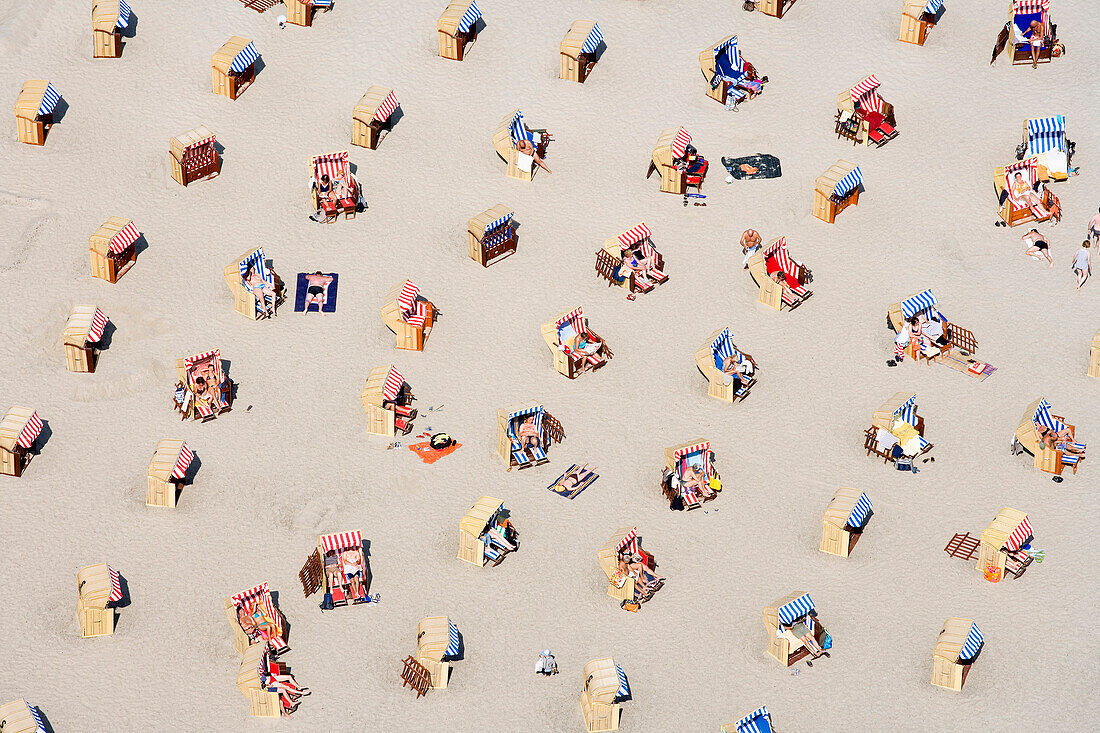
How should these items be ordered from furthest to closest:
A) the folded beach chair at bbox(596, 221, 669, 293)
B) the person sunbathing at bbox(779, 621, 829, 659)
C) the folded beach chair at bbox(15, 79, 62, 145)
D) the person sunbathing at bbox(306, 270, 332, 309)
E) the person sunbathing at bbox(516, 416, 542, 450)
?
1. the folded beach chair at bbox(15, 79, 62, 145)
2. the folded beach chair at bbox(596, 221, 669, 293)
3. the person sunbathing at bbox(306, 270, 332, 309)
4. the person sunbathing at bbox(516, 416, 542, 450)
5. the person sunbathing at bbox(779, 621, 829, 659)

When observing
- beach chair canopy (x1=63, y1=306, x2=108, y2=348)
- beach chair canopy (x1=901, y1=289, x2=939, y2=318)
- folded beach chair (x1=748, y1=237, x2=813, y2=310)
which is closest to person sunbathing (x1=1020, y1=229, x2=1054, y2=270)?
beach chair canopy (x1=901, y1=289, x2=939, y2=318)

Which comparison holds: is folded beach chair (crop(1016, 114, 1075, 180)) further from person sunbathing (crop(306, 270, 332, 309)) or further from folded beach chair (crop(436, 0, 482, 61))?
person sunbathing (crop(306, 270, 332, 309))

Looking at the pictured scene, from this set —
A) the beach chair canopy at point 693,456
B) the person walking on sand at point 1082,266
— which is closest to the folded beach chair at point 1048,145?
the person walking on sand at point 1082,266

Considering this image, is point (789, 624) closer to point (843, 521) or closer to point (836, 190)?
point (843, 521)

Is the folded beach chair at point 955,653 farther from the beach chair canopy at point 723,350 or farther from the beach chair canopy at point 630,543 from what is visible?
the beach chair canopy at point 723,350

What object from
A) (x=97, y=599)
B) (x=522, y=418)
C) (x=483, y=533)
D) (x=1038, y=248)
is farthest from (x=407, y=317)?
(x=1038, y=248)

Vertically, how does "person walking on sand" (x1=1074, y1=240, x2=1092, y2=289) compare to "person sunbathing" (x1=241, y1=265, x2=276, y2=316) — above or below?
above

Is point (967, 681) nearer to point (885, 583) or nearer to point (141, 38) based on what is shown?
point (885, 583)
